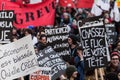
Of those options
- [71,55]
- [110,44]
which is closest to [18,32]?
[110,44]

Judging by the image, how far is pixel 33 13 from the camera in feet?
51.7

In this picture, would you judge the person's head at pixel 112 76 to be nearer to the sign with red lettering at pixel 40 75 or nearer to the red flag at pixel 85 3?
the sign with red lettering at pixel 40 75

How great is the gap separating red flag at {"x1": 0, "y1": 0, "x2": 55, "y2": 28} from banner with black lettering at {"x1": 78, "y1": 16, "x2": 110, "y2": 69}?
287 cm

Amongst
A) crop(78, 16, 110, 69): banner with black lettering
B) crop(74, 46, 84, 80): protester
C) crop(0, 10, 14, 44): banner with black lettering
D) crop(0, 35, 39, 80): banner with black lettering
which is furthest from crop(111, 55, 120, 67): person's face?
crop(0, 10, 14, 44): banner with black lettering

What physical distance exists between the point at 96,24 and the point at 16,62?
207 cm

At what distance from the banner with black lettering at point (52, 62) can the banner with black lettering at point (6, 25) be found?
962 millimetres

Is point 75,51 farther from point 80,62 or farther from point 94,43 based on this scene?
point 94,43

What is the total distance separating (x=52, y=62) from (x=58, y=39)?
2353mm

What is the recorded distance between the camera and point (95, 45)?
12.7 metres

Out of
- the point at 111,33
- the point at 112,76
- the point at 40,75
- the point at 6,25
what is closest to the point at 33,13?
the point at 6,25

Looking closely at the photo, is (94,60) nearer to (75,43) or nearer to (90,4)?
(75,43)

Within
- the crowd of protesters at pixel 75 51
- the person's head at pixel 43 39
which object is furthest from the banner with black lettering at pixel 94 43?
the person's head at pixel 43 39

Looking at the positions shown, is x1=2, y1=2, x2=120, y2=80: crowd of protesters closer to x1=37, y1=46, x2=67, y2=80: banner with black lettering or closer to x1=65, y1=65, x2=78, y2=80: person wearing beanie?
x1=65, y1=65, x2=78, y2=80: person wearing beanie

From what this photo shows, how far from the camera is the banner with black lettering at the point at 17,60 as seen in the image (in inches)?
456
